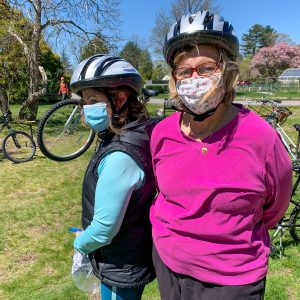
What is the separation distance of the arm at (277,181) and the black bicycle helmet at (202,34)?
42cm

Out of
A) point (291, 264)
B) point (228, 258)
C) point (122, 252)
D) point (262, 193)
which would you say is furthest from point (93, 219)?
point (291, 264)

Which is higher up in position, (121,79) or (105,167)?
(121,79)

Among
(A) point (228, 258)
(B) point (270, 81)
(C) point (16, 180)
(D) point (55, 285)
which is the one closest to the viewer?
(A) point (228, 258)

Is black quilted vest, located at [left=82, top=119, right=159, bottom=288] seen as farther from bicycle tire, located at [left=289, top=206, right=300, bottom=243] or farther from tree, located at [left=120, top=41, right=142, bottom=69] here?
tree, located at [left=120, top=41, right=142, bottom=69]

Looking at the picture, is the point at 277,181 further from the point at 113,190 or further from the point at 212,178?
the point at 113,190

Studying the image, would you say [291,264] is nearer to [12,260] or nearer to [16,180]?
[12,260]

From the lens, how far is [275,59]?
53812mm

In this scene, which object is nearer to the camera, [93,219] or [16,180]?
[93,219]

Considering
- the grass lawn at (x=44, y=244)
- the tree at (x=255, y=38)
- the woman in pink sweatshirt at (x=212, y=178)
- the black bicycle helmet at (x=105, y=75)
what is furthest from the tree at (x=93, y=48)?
the tree at (x=255, y=38)

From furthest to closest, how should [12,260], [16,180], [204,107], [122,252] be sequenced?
[16,180], [12,260], [122,252], [204,107]

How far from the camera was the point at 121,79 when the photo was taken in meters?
1.72

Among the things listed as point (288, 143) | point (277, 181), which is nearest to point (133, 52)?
point (288, 143)

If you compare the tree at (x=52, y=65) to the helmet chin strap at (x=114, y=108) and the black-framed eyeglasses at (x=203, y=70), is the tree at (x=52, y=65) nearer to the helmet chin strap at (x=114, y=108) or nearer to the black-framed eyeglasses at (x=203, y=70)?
the helmet chin strap at (x=114, y=108)

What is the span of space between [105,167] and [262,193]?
2.01 feet
